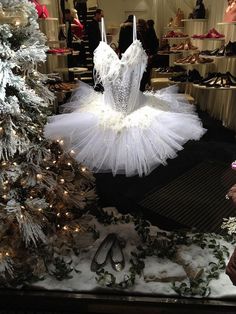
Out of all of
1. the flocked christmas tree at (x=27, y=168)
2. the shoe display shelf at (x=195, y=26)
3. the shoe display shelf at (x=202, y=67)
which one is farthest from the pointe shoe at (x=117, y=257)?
the shoe display shelf at (x=195, y=26)

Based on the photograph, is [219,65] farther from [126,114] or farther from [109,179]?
[109,179]

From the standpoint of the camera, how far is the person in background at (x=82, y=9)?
4453mm

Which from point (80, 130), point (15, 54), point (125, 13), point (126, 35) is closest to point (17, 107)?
point (15, 54)

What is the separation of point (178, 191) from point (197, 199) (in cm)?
14

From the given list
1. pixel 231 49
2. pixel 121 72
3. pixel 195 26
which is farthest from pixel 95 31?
pixel 121 72

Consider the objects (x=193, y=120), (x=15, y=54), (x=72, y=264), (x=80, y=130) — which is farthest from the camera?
(x=193, y=120)

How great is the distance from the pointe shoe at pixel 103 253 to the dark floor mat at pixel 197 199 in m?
0.42

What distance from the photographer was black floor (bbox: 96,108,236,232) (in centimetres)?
194

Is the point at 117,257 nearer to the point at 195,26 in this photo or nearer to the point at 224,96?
the point at 224,96

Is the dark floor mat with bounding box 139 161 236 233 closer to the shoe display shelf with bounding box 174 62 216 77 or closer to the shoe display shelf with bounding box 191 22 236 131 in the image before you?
the shoe display shelf with bounding box 191 22 236 131

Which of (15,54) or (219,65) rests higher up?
(15,54)

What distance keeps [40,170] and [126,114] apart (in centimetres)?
124

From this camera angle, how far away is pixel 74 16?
4.56 meters

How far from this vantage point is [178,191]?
2166 mm
